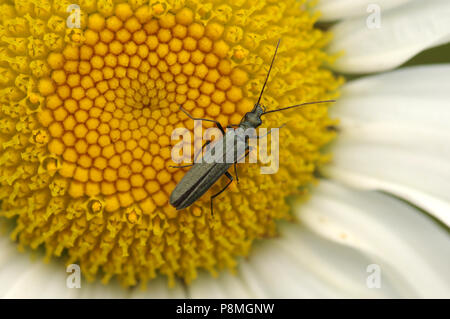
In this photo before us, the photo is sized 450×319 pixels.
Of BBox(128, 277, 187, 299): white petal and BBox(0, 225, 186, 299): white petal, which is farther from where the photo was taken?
BBox(128, 277, 187, 299): white petal

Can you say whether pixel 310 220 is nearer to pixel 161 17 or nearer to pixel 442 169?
pixel 442 169

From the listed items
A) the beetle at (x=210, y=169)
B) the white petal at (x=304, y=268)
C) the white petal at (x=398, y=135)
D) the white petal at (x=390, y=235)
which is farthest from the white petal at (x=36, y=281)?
the white petal at (x=398, y=135)

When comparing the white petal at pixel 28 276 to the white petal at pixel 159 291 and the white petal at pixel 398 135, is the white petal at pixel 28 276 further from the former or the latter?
the white petal at pixel 398 135

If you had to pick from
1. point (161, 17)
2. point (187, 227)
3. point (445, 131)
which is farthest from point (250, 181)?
point (445, 131)

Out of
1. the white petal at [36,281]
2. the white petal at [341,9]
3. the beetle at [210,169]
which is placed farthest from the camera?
the white petal at [341,9]

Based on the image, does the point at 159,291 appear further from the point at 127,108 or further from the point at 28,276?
the point at 127,108

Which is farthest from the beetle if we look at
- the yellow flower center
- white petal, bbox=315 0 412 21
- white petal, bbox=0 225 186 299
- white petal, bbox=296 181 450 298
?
white petal, bbox=0 225 186 299

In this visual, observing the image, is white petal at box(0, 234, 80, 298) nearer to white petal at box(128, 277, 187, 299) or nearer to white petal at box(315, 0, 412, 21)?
white petal at box(128, 277, 187, 299)
